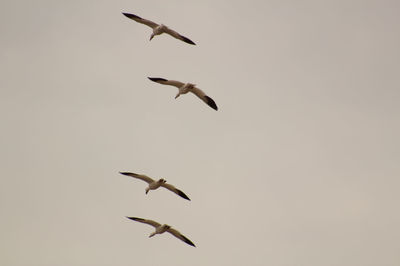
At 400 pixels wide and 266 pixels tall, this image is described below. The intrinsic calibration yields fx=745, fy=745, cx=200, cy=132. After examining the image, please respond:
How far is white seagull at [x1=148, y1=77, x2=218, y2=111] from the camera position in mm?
71062

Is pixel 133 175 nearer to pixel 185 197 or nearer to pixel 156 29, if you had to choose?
pixel 185 197

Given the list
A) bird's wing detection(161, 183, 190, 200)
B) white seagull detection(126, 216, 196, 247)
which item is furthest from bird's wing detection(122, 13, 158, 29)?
white seagull detection(126, 216, 196, 247)

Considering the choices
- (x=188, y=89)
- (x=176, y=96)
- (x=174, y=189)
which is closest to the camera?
(x=176, y=96)

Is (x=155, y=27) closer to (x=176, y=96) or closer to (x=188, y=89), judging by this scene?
A: (x=188, y=89)

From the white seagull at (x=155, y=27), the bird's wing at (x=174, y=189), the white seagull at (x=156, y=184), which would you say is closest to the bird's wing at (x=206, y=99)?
the white seagull at (x=155, y=27)

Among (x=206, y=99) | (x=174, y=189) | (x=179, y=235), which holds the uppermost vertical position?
(x=206, y=99)

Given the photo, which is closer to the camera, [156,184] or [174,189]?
[174,189]

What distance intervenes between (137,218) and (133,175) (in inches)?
186

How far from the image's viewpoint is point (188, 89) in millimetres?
72375

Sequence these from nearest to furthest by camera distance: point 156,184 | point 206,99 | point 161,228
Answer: point 206,99, point 156,184, point 161,228

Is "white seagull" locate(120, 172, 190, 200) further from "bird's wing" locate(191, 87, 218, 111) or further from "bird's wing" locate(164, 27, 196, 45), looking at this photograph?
"bird's wing" locate(164, 27, 196, 45)

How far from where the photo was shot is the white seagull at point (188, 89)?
233 feet

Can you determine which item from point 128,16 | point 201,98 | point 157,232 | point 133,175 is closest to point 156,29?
point 128,16

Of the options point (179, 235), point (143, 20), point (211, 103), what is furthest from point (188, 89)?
point (179, 235)
